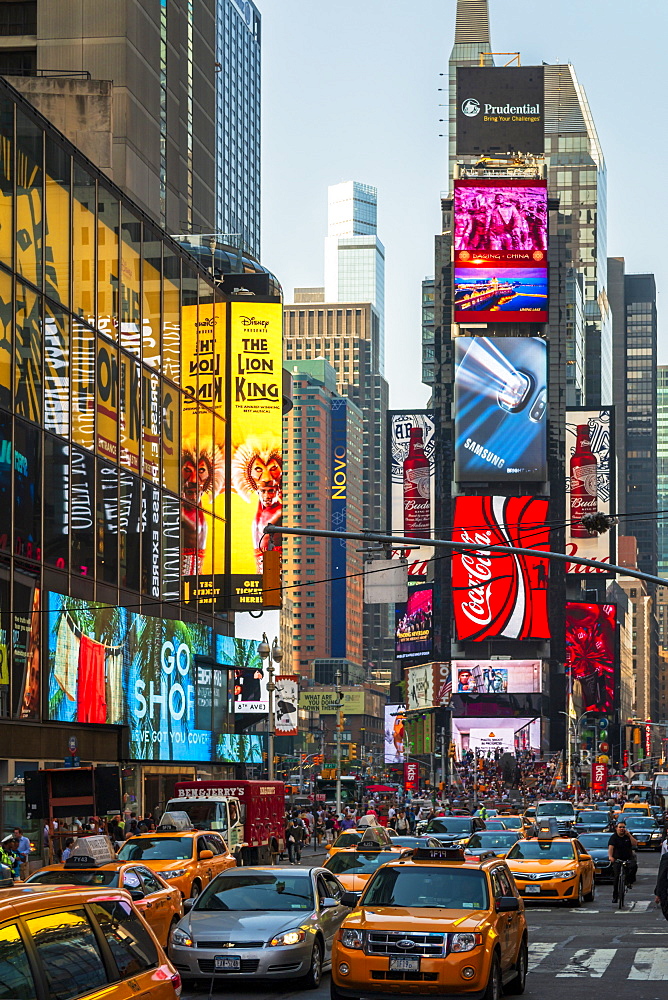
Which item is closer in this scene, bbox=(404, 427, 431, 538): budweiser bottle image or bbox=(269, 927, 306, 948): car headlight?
bbox=(269, 927, 306, 948): car headlight

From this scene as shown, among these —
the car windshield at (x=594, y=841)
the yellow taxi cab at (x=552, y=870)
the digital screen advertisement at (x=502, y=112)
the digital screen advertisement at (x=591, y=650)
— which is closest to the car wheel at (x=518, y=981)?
the yellow taxi cab at (x=552, y=870)

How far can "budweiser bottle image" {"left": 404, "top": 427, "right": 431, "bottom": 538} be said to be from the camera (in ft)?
539

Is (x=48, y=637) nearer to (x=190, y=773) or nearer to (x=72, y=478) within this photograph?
(x=72, y=478)

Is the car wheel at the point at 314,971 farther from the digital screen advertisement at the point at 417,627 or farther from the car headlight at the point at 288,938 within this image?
the digital screen advertisement at the point at 417,627

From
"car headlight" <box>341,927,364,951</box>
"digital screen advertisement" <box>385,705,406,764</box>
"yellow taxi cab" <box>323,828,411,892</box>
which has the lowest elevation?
"digital screen advertisement" <box>385,705,406,764</box>

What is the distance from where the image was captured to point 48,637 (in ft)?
146

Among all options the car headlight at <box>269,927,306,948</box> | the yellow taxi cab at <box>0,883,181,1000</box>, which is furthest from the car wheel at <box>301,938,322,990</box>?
the yellow taxi cab at <box>0,883,181,1000</box>

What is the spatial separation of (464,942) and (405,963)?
622mm

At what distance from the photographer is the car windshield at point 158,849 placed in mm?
25266

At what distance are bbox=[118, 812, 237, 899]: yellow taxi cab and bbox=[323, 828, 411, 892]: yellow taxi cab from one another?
2039mm

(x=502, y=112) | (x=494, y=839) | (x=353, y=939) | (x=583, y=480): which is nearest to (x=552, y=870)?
(x=494, y=839)

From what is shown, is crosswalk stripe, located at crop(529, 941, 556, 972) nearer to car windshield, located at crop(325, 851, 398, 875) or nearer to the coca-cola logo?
car windshield, located at crop(325, 851, 398, 875)

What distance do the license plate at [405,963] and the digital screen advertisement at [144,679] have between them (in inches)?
1212

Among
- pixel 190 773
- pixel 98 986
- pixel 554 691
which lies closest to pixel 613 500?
pixel 554 691
